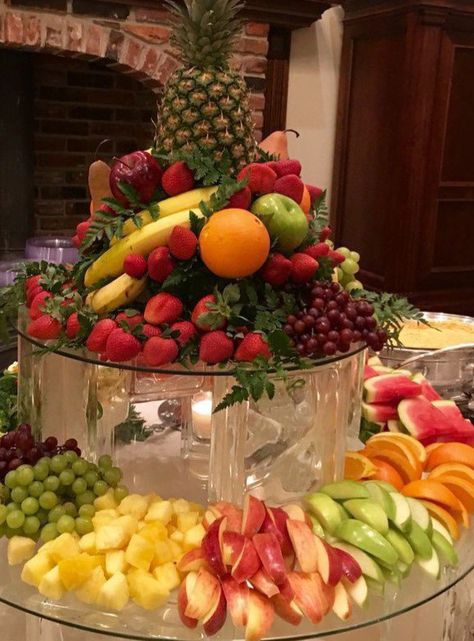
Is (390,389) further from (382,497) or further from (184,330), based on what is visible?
(184,330)

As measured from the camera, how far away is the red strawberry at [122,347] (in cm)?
98

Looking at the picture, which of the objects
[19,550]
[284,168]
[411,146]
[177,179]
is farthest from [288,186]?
[411,146]

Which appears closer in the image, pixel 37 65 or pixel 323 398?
pixel 323 398

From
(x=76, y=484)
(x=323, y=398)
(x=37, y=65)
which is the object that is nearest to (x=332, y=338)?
(x=323, y=398)

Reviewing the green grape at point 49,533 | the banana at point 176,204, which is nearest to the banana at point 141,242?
the banana at point 176,204

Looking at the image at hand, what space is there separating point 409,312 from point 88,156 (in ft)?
9.04

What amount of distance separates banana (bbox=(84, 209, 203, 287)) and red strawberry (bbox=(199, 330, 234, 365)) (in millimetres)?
162

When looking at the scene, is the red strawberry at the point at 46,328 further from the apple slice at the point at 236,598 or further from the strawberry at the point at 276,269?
the apple slice at the point at 236,598

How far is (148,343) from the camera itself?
0.98 metres

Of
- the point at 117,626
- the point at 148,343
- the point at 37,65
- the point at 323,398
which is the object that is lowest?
the point at 117,626

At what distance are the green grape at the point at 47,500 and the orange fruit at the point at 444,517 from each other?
515mm

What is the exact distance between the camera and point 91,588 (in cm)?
90

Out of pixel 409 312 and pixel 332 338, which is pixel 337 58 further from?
pixel 332 338

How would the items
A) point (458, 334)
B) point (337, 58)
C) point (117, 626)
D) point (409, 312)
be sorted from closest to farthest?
1. point (117, 626)
2. point (409, 312)
3. point (458, 334)
4. point (337, 58)
